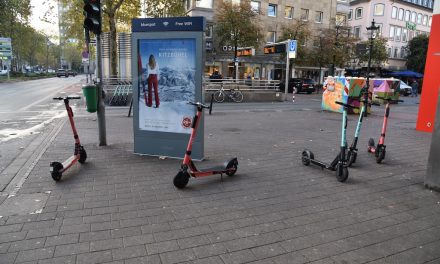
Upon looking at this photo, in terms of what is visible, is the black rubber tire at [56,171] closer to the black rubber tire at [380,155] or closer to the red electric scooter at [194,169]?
the red electric scooter at [194,169]

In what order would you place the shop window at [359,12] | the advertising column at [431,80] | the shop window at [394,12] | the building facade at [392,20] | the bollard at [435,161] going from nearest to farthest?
the bollard at [435,161] < the advertising column at [431,80] < the building facade at [392,20] < the shop window at [394,12] < the shop window at [359,12]

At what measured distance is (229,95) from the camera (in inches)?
865

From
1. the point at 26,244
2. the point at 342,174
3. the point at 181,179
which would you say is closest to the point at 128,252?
the point at 26,244

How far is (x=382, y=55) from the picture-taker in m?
45.4

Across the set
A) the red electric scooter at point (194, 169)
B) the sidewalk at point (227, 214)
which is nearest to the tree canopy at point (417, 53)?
the sidewalk at point (227, 214)

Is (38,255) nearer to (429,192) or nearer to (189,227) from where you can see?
(189,227)

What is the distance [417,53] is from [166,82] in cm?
6156

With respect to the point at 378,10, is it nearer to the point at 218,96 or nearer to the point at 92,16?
the point at 218,96

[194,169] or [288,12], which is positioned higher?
[288,12]

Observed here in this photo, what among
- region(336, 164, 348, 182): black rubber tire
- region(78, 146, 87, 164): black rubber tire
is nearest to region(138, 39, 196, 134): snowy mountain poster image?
region(78, 146, 87, 164): black rubber tire

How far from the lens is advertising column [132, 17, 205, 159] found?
646 centimetres

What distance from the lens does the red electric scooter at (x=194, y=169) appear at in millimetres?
5020

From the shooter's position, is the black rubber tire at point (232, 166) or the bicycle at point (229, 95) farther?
the bicycle at point (229, 95)

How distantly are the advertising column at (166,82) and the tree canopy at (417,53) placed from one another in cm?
5989
